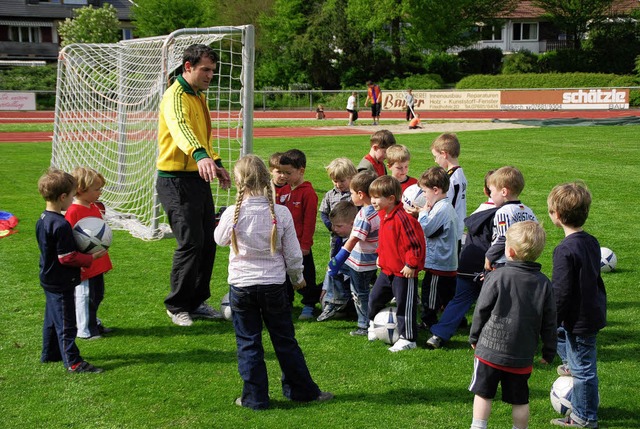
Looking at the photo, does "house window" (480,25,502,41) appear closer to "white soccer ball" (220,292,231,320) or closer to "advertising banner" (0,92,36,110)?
"advertising banner" (0,92,36,110)

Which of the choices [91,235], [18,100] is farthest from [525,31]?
[91,235]

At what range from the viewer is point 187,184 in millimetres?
6574

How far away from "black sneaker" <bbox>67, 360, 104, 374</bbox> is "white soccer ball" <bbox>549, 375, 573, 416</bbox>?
3323 millimetres

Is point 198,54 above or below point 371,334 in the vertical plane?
A: above

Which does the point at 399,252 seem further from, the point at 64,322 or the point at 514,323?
the point at 64,322

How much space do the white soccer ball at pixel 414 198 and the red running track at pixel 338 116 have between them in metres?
20.6

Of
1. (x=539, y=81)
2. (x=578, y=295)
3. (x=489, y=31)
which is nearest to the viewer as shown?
(x=578, y=295)

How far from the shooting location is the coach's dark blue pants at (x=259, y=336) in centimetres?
482

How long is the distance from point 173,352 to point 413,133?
2209 centimetres

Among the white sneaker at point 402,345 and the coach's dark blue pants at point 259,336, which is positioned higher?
the coach's dark blue pants at point 259,336

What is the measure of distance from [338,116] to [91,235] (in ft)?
111

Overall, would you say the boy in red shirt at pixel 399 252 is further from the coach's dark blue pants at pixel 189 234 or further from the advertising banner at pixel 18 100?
the advertising banner at pixel 18 100

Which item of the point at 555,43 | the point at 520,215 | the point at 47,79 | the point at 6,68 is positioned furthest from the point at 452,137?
the point at 555,43

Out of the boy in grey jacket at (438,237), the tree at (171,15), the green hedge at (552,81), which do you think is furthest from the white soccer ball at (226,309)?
the tree at (171,15)
